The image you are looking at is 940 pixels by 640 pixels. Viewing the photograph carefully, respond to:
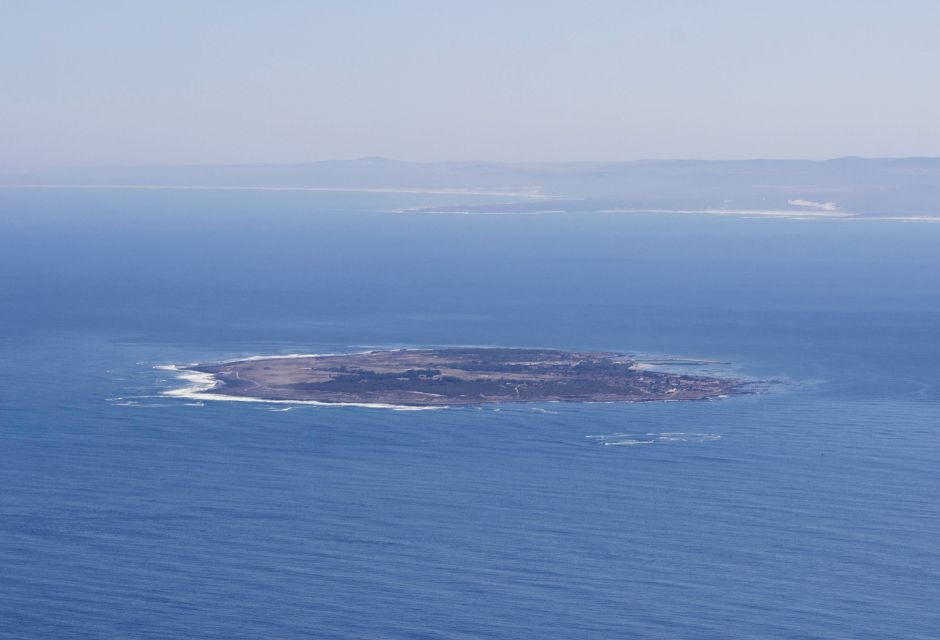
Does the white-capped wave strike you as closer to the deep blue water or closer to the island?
the island

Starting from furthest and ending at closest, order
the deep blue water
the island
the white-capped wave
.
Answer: the island → the white-capped wave → the deep blue water

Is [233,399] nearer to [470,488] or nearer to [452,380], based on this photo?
[452,380]

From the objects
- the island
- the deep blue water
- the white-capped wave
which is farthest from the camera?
the island

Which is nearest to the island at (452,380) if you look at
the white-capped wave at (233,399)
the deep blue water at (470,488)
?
the white-capped wave at (233,399)

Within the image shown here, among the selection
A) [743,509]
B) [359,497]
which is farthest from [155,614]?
[743,509]

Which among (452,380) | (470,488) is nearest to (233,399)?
(452,380)

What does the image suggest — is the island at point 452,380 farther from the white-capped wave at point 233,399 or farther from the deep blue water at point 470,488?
the deep blue water at point 470,488

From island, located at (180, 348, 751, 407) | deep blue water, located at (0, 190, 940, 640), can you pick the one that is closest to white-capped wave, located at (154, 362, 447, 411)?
island, located at (180, 348, 751, 407)
